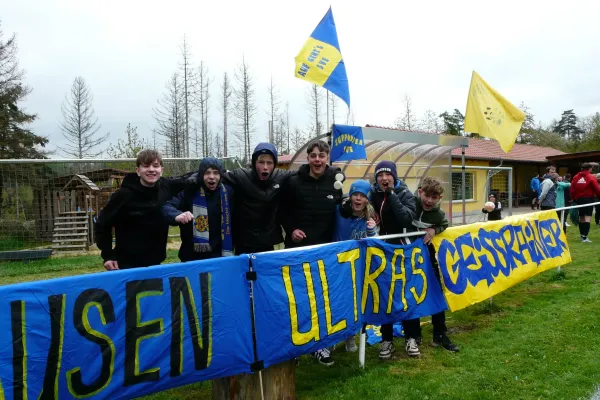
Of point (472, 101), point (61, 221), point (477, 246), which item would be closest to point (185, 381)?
point (477, 246)

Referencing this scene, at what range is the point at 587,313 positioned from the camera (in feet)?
16.9

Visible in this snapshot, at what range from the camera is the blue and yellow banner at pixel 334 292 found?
3.06 meters

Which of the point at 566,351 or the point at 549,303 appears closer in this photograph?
the point at 566,351

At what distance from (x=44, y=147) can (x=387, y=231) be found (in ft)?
90.7

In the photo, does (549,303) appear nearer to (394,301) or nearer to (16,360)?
(394,301)

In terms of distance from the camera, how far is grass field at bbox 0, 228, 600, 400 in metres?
3.45

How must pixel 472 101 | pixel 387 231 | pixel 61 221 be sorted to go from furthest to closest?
1. pixel 61 221
2. pixel 472 101
3. pixel 387 231

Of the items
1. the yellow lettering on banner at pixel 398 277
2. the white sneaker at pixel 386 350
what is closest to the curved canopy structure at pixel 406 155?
the yellow lettering on banner at pixel 398 277

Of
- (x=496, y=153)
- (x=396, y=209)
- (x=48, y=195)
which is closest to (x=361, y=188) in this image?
(x=396, y=209)

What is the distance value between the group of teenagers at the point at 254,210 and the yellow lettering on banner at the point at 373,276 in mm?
220

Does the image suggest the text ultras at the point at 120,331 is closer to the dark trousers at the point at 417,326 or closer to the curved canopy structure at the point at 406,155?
the dark trousers at the point at 417,326

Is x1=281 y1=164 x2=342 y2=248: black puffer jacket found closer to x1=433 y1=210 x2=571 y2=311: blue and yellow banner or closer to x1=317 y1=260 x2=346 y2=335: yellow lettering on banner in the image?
x1=317 y1=260 x2=346 y2=335: yellow lettering on banner

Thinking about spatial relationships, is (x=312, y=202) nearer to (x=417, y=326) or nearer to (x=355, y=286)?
(x=355, y=286)

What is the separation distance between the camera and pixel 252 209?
385 cm
